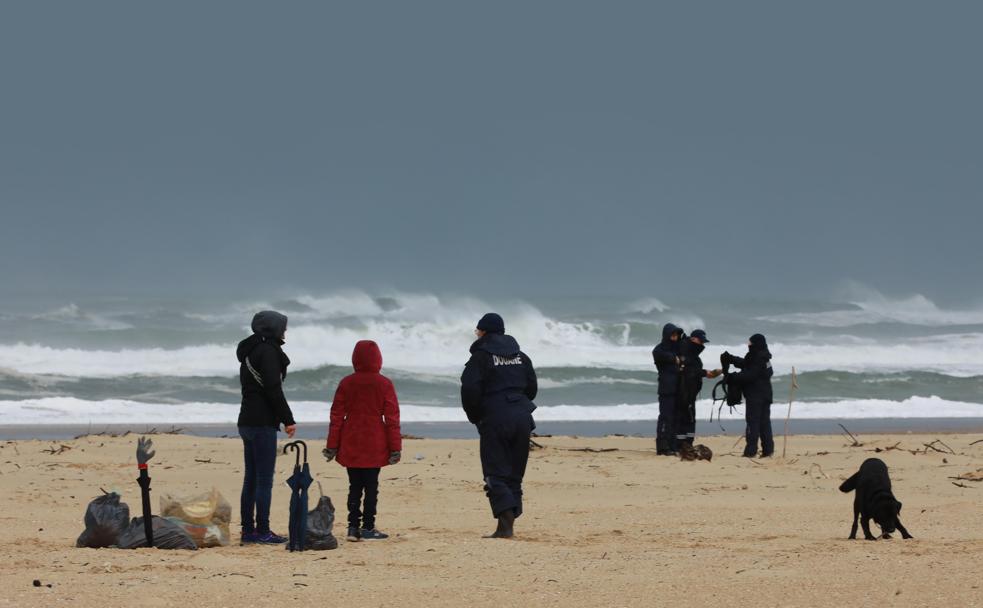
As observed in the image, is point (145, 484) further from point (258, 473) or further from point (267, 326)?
point (267, 326)

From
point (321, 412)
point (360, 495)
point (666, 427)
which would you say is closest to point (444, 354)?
point (321, 412)

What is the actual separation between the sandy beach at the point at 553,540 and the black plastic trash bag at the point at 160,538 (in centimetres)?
13

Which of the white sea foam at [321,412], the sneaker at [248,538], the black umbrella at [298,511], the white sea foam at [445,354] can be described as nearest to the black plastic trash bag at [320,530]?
the black umbrella at [298,511]

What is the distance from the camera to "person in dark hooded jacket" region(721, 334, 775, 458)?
15.4 meters

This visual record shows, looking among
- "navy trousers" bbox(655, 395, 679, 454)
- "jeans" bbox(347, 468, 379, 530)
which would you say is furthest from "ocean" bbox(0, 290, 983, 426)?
"jeans" bbox(347, 468, 379, 530)

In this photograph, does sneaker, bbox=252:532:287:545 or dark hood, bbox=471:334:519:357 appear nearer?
sneaker, bbox=252:532:287:545

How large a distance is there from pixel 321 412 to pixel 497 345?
17.7 meters

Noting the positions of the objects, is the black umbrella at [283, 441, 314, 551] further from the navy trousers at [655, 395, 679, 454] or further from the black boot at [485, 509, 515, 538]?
the navy trousers at [655, 395, 679, 454]

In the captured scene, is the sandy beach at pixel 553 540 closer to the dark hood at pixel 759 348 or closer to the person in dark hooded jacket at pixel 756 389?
the person in dark hooded jacket at pixel 756 389

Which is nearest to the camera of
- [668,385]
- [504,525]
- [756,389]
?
[504,525]

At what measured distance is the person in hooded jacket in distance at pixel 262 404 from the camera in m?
8.37

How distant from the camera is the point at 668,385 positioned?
15.7 metres

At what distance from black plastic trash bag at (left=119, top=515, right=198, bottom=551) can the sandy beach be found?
0.13 m

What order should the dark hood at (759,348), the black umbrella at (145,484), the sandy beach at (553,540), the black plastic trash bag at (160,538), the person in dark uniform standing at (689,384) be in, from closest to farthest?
the sandy beach at (553,540) < the black umbrella at (145,484) < the black plastic trash bag at (160,538) < the dark hood at (759,348) < the person in dark uniform standing at (689,384)
